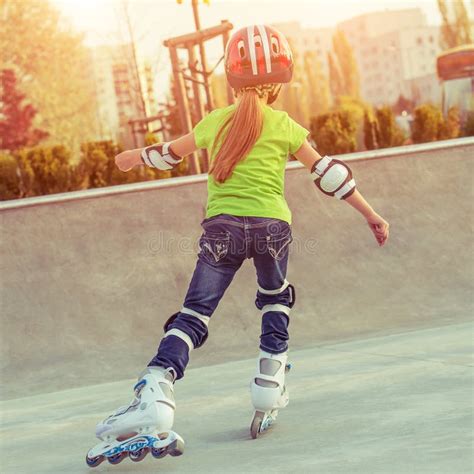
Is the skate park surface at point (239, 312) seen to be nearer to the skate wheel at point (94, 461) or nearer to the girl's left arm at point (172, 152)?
the skate wheel at point (94, 461)

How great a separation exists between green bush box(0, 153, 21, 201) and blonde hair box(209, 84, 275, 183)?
7.95 metres

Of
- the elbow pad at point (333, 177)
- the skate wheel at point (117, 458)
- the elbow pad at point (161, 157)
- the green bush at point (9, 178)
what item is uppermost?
the elbow pad at point (161, 157)

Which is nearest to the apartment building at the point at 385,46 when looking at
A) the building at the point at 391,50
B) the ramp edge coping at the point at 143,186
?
the building at the point at 391,50

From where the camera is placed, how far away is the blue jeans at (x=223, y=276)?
3.60 meters

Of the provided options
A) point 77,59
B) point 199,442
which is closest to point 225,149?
point 199,442

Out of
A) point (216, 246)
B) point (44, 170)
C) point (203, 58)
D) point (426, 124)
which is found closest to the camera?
point (216, 246)

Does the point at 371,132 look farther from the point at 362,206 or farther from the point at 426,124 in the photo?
the point at 362,206

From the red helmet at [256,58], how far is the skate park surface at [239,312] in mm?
1516

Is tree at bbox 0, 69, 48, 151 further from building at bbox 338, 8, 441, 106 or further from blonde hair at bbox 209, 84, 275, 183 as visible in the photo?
building at bbox 338, 8, 441, 106

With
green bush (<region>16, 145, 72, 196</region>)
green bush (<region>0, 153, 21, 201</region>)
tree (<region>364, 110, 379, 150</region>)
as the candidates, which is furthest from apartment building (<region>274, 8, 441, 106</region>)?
green bush (<region>0, 153, 21, 201</region>)

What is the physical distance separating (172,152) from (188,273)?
125 inches

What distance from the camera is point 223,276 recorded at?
376cm

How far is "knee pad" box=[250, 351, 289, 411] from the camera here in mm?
3859

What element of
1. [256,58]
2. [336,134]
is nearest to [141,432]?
[256,58]
